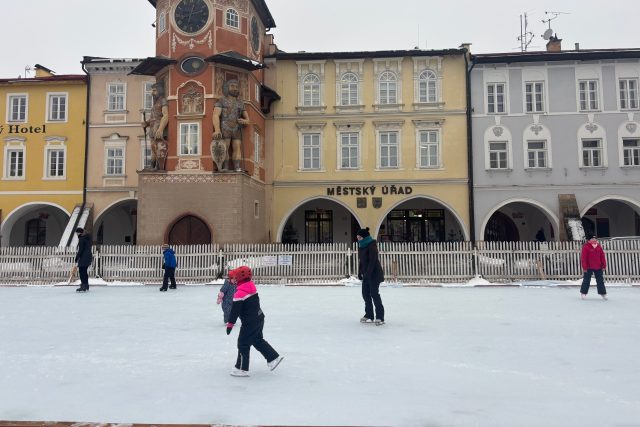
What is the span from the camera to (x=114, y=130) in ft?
83.7

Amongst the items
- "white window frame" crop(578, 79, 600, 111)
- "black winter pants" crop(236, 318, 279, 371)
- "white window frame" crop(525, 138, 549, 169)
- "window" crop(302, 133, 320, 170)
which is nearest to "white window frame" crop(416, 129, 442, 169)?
"white window frame" crop(525, 138, 549, 169)

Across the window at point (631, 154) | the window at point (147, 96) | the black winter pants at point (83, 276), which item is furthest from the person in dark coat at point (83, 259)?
the window at point (631, 154)

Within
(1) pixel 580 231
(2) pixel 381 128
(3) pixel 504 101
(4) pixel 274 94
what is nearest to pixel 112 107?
(4) pixel 274 94

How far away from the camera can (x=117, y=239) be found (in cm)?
2794

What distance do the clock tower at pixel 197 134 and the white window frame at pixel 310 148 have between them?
3909mm

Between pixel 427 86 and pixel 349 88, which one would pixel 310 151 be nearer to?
pixel 349 88

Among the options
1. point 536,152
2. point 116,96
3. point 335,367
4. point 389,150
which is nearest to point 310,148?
point 389,150

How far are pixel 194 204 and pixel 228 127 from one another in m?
3.88

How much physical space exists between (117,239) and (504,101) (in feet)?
78.3

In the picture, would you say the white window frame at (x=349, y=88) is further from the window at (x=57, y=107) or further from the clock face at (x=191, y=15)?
the window at (x=57, y=107)

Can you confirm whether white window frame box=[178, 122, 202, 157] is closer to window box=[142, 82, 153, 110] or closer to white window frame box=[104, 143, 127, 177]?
window box=[142, 82, 153, 110]

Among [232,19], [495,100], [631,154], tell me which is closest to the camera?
[232,19]

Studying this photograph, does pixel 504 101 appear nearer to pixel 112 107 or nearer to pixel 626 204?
pixel 626 204

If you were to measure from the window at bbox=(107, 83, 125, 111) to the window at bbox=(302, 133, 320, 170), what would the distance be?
10.5m
